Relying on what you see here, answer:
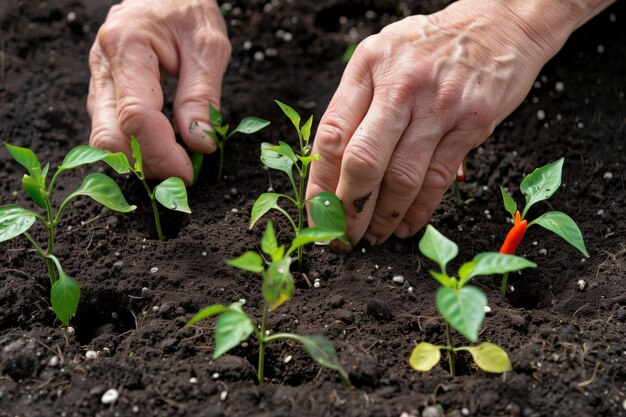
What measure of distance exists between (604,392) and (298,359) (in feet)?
2.51

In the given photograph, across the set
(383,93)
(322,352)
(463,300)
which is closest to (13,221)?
(322,352)

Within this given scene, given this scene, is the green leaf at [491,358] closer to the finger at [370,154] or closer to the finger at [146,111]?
the finger at [370,154]

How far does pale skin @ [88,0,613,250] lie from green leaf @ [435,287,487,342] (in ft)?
1.76

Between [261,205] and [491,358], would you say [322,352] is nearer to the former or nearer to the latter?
[491,358]

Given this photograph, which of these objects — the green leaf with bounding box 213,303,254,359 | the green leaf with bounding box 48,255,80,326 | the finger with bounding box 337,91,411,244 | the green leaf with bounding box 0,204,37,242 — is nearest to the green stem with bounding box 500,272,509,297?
the finger with bounding box 337,91,411,244

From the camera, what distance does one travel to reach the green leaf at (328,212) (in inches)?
75.4

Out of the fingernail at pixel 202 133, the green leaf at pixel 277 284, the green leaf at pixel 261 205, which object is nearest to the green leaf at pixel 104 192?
the green leaf at pixel 261 205

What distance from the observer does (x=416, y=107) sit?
201 centimetres

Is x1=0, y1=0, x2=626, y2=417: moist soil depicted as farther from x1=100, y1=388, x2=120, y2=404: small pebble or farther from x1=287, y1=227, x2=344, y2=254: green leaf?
x1=287, y1=227, x2=344, y2=254: green leaf

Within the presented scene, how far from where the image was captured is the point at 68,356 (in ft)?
5.81

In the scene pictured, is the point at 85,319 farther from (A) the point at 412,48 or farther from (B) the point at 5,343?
(A) the point at 412,48

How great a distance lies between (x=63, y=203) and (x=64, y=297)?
10.3 inches

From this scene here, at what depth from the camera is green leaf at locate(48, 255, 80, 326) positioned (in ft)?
6.01

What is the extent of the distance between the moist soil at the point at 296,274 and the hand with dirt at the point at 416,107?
8.2 inches
